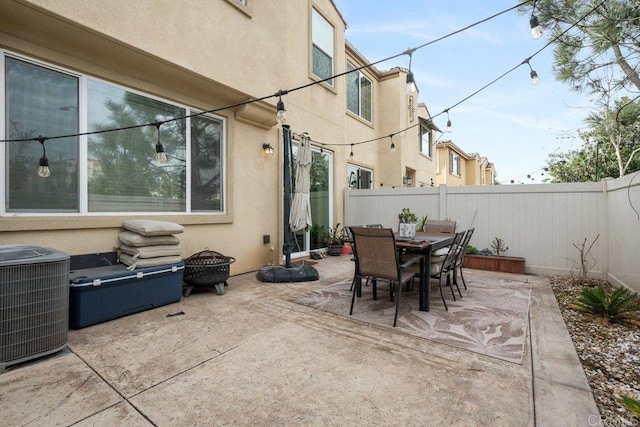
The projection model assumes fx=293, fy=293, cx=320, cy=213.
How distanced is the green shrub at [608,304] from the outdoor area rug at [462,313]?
0.64 metres

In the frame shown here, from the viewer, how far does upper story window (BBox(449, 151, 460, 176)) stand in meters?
19.8

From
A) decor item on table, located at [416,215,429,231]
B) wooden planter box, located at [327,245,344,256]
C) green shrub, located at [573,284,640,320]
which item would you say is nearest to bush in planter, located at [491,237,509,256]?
decor item on table, located at [416,215,429,231]

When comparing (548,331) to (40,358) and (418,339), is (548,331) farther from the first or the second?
(40,358)

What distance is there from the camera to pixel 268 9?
18.6 feet

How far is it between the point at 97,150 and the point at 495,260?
743 cm

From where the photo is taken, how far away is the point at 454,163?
68.4 feet

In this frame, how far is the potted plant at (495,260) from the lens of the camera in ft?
20.2

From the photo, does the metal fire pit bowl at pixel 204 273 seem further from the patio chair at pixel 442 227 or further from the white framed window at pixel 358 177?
the white framed window at pixel 358 177

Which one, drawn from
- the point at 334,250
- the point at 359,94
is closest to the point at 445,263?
the point at 334,250

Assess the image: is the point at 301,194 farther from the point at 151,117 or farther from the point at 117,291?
the point at 117,291

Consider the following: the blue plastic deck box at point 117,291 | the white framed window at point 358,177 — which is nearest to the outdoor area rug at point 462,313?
the blue plastic deck box at point 117,291

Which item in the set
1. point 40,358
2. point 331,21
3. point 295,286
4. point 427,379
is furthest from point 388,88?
point 40,358

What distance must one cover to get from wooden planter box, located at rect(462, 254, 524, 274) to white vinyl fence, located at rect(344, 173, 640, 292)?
373 millimetres

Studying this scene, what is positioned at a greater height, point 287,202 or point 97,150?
point 97,150
